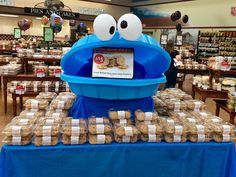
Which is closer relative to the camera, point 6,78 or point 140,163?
point 140,163

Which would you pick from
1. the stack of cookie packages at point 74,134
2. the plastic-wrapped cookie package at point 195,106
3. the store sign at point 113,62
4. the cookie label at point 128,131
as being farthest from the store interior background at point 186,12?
the stack of cookie packages at point 74,134

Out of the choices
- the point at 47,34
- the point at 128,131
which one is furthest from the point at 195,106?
the point at 47,34

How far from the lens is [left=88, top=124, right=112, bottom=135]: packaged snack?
80.4 inches

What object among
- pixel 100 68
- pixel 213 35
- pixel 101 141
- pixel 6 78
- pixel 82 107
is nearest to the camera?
pixel 101 141

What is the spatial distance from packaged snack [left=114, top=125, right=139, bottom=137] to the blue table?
0.08 meters

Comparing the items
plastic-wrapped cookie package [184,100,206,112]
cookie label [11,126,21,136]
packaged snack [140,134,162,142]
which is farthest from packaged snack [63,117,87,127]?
plastic-wrapped cookie package [184,100,206,112]

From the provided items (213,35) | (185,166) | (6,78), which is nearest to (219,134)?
(185,166)

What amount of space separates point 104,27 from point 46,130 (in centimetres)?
87

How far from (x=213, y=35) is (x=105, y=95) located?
11364mm

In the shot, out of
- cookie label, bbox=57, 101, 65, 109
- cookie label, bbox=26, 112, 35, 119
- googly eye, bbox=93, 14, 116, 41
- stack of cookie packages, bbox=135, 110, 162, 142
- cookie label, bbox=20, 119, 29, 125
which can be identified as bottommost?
stack of cookie packages, bbox=135, 110, 162, 142

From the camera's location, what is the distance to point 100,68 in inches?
88.7

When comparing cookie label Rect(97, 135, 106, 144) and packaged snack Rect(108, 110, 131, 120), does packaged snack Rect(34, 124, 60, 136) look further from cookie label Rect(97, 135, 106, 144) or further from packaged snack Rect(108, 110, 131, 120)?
packaged snack Rect(108, 110, 131, 120)

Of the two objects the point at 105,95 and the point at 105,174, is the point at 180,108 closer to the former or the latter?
the point at 105,95

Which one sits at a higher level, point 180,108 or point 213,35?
point 213,35
